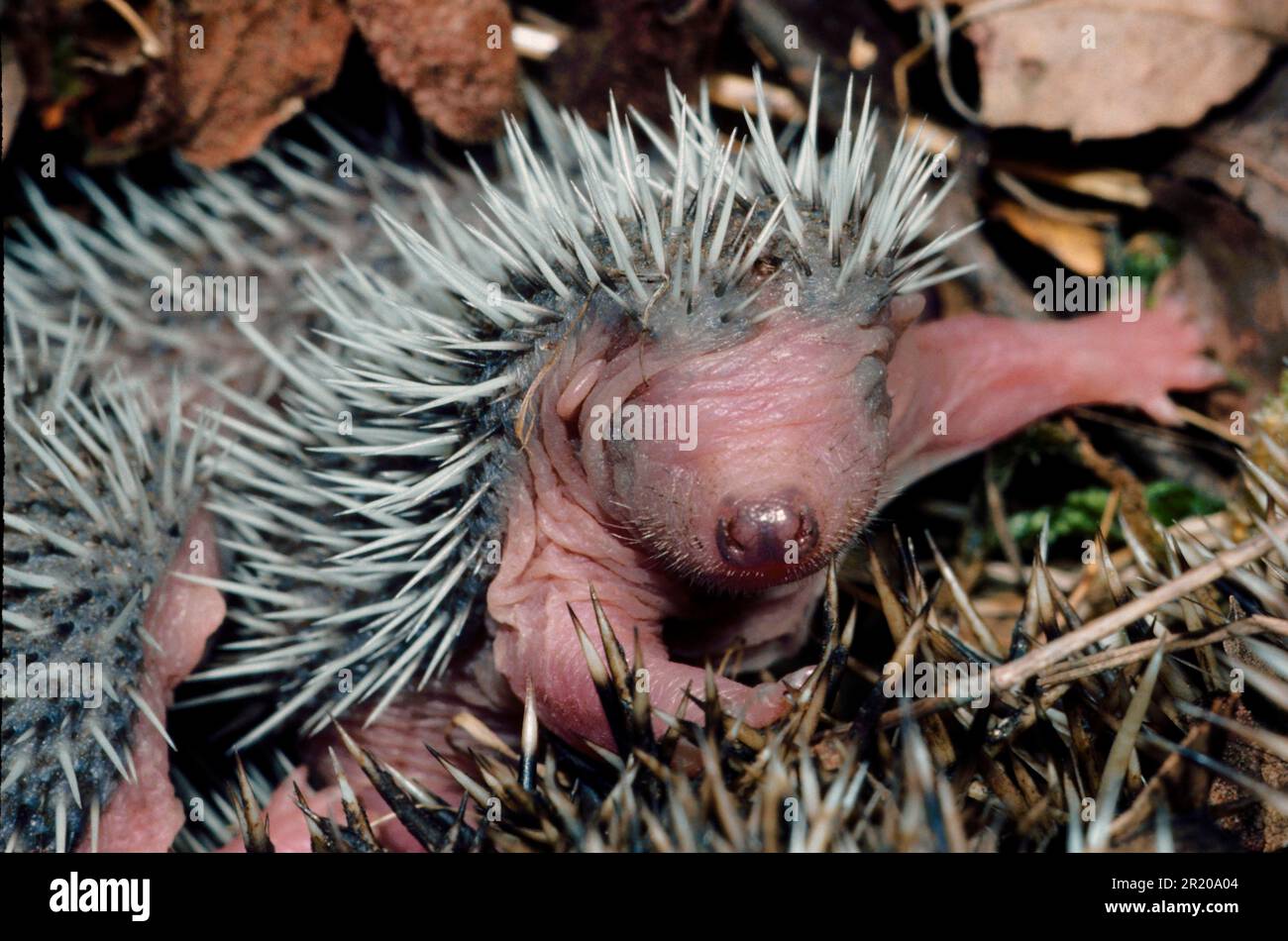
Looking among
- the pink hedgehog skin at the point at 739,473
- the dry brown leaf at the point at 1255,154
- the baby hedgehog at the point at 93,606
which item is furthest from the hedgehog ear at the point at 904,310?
the baby hedgehog at the point at 93,606

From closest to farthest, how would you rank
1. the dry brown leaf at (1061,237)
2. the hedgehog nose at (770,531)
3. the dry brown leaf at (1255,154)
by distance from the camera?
the hedgehog nose at (770,531), the dry brown leaf at (1255,154), the dry brown leaf at (1061,237)

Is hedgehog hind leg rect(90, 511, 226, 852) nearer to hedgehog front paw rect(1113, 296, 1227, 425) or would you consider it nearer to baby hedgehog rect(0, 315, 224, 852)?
baby hedgehog rect(0, 315, 224, 852)

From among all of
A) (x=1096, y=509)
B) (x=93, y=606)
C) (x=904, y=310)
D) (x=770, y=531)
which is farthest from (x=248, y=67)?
(x=1096, y=509)

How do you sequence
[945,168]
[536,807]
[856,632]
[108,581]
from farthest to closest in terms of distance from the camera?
[945,168], [856,632], [108,581], [536,807]

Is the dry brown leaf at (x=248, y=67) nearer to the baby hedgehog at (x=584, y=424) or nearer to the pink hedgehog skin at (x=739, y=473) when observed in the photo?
the baby hedgehog at (x=584, y=424)

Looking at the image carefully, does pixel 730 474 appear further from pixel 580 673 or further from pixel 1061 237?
pixel 1061 237
